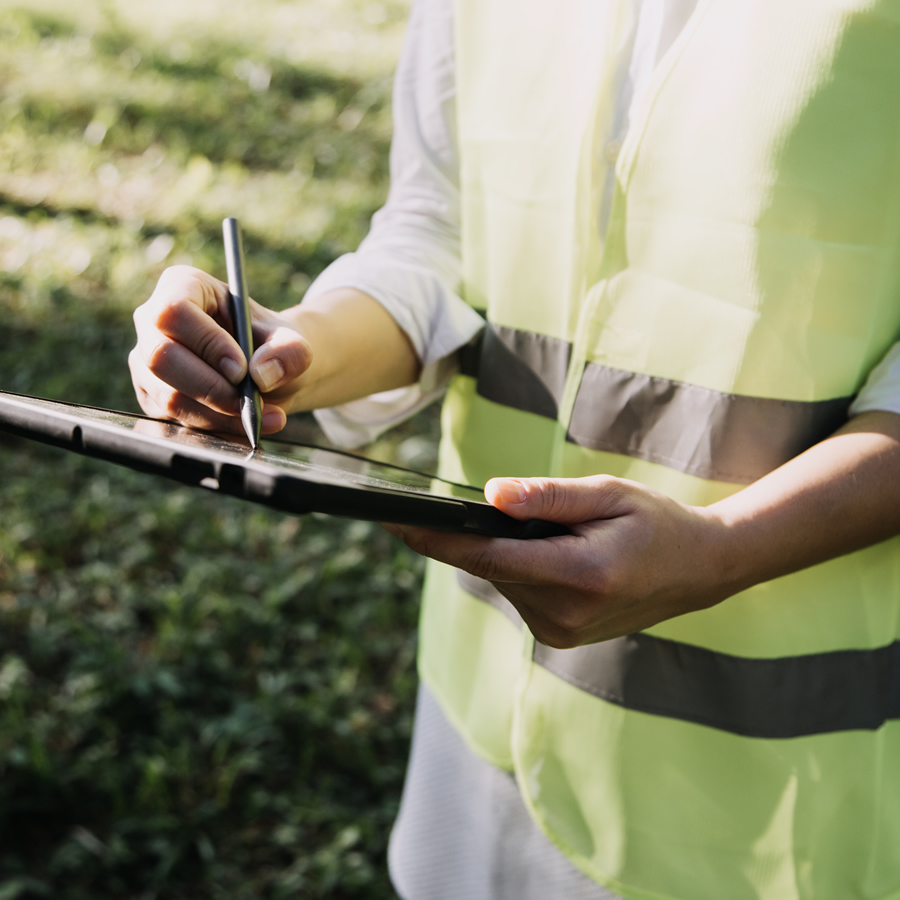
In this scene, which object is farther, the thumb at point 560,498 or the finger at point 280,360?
the finger at point 280,360

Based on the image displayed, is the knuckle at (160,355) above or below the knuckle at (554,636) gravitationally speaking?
above

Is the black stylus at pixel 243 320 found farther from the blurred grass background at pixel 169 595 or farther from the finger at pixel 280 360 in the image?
the blurred grass background at pixel 169 595

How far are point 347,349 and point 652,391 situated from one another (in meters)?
0.44

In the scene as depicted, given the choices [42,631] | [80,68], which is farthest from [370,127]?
[42,631]

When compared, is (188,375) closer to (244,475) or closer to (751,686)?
(244,475)

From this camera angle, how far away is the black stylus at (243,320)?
971 millimetres

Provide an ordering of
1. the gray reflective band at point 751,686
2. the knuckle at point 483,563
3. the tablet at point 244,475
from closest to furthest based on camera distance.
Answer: the tablet at point 244,475
the knuckle at point 483,563
the gray reflective band at point 751,686

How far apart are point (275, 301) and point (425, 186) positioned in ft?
11.3

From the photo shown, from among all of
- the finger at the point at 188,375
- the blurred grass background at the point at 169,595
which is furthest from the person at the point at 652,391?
the blurred grass background at the point at 169,595

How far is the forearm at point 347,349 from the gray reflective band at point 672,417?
7.5 inches

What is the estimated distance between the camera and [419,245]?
1.36m

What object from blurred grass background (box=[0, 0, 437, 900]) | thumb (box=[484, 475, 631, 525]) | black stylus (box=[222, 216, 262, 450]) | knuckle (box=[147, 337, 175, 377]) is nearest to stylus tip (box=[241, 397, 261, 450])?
black stylus (box=[222, 216, 262, 450])

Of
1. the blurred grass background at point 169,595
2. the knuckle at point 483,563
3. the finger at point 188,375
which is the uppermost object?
the finger at point 188,375

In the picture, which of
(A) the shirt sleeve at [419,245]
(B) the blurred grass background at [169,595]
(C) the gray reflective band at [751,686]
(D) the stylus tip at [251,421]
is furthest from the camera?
(B) the blurred grass background at [169,595]
